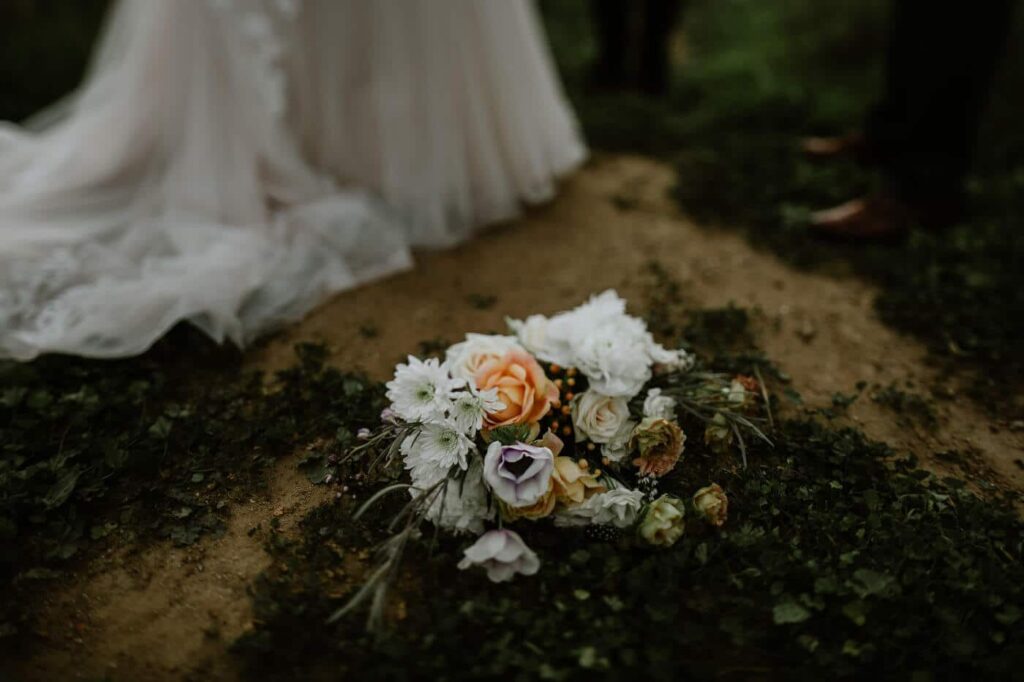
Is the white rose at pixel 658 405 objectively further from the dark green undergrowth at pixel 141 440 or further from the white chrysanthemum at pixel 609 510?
the dark green undergrowth at pixel 141 440

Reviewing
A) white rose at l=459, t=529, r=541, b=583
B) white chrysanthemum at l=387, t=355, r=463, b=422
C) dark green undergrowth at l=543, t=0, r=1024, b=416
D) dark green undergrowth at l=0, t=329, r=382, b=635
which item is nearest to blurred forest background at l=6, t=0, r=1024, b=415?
dark green undergrowth at l=543, t=0, r=1024, b=416

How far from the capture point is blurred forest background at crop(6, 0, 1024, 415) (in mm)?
2402

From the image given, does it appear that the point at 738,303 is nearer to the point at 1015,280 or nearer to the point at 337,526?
the point at 1015,280

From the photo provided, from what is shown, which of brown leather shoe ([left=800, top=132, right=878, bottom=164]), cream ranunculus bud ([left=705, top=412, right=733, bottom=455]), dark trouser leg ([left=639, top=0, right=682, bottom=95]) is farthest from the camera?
dark trouser leg ([left=639, top=0, right=682, bottom=95])

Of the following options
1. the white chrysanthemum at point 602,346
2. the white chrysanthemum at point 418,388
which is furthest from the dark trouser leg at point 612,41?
the white chrysanthemum at point 418,388

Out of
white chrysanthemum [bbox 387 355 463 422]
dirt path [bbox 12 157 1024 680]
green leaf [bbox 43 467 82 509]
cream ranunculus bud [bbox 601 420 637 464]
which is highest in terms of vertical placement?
white chrysanthemum [bbox 387 355 463 422]

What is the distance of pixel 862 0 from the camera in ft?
15.0

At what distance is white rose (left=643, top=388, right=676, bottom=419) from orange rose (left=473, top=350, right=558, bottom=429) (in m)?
0.21

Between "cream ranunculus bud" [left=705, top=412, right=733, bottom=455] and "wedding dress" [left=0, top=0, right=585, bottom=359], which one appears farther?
"wedding dress" [left=0, top=0, right=585, bottom=359]

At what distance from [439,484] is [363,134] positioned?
1.57 metres

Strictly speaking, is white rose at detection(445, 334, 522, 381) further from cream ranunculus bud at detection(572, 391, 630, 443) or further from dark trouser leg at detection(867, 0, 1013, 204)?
dark trouser leg at detection(867, 0, 1013, 204)

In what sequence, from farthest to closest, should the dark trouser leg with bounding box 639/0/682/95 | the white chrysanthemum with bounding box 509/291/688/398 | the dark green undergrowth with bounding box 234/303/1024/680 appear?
the dark trouser leg with bounding box 639/0/682/95
the white chrysanthemum with bounding box 509/291/688/398
the dark green undergrowth with bounding box 234/303/1024/680

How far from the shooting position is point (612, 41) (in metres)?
3.86

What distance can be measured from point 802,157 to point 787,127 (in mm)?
395
